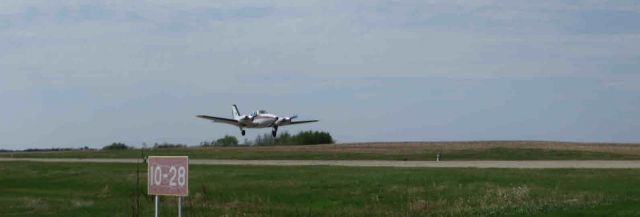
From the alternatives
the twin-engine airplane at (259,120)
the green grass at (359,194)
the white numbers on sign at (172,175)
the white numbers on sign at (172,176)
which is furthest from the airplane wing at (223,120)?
the white numbers on sign at (172,176)

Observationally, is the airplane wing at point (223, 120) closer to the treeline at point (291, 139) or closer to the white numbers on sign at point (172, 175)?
the treeline at point (291, 139)

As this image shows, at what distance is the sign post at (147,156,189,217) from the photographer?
40.2 feet

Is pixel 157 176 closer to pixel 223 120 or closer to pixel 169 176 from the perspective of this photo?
pixel 169 176

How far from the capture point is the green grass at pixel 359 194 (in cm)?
2192

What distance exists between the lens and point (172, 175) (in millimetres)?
12477

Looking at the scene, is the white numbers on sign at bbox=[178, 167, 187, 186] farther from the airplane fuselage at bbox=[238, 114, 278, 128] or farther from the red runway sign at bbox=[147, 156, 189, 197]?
the airplane fuselage at bbox=[238, 114, 278, 128]

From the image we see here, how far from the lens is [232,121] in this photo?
307ft

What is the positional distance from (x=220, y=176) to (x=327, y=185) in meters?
9.47

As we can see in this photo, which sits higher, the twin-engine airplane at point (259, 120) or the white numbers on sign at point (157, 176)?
the twin-engine airplane at point (259, 120)

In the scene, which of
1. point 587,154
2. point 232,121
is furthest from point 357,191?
point 232,121

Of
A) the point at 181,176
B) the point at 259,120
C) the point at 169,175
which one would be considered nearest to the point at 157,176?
the point at 169,175

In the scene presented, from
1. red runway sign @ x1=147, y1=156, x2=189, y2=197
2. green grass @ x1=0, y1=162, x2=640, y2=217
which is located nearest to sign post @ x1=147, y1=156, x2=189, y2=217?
red runway sign @ x1=147, y1=156, x2=189, y2=197

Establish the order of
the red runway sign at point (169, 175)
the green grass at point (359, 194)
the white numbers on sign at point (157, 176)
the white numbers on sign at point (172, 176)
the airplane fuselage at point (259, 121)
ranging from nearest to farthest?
the red runway sign at point (169, 175) → the white numbers on sign at point (172, 176) → the white numbers on sign at point (157, 176) → the green grass at point (359, 194) → the airplane fuselage at point (259, 121)

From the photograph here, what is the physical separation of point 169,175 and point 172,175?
0.07 m
